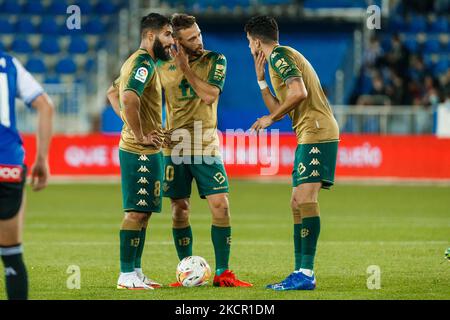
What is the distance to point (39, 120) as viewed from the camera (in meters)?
6.79

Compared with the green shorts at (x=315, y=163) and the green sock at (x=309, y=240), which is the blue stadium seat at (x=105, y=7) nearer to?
the green shorts at (x=315, y=163)

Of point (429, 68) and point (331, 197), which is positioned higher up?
point (429, 68)

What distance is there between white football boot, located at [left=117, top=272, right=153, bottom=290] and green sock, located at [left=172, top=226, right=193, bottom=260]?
0.82 metres

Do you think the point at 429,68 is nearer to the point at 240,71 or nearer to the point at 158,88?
the point at 240,71

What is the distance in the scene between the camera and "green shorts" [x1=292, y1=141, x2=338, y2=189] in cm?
915

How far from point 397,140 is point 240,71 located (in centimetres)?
713

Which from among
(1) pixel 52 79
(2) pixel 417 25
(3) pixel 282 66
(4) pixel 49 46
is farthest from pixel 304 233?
(2) pixel 417 25

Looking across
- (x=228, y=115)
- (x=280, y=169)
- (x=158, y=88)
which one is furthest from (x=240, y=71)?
(x=158, y=88)

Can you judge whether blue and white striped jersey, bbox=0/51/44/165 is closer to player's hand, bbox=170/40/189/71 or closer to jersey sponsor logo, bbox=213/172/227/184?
player's hand, bbox=170/40/189/71

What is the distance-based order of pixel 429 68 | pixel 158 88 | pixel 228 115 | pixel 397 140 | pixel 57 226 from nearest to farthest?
pixel 158 88 < pixel 57 226 < pixel 397 140 < pixel 228 115 < pixel 429 68

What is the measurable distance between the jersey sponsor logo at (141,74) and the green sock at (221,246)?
1.61m

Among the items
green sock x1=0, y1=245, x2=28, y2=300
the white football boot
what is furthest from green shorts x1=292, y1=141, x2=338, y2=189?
green sock x1=0, y1=245, x2=28, y2=300

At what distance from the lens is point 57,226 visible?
51.8 feet

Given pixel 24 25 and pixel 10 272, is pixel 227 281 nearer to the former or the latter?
pixel 10 272
